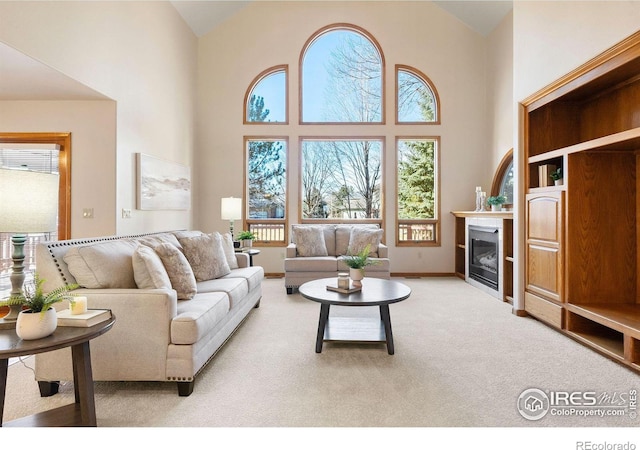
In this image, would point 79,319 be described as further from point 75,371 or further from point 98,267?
point 98,267

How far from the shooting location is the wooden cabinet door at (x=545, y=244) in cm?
333

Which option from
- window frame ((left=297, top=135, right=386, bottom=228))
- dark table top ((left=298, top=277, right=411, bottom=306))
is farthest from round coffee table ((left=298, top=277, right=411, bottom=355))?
window frame ((left=297, top=135, right=386, bottom=228))

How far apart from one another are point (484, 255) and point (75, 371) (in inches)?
197

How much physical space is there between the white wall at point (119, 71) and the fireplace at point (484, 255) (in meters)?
4.51

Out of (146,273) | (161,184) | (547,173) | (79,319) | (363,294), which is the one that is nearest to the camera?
(79,319)

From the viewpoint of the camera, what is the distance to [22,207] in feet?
5.90

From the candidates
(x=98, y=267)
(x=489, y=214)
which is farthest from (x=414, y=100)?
(x=98, y=267)

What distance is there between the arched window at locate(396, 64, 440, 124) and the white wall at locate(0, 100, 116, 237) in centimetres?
455

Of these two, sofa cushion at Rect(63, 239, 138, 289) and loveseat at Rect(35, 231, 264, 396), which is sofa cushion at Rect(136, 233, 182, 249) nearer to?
loveseat at Rect(35, 231, 264, 396)

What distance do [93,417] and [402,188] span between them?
18.4 feet

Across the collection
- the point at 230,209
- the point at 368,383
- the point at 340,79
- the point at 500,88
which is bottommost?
the point at 368,383

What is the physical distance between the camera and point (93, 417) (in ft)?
5.79

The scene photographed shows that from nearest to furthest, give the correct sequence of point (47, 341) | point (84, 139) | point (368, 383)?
1. point (47, 341)
2. point (368, 383)
3. point (84, 139)

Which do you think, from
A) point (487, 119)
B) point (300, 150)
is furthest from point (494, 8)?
point (300, 150)
